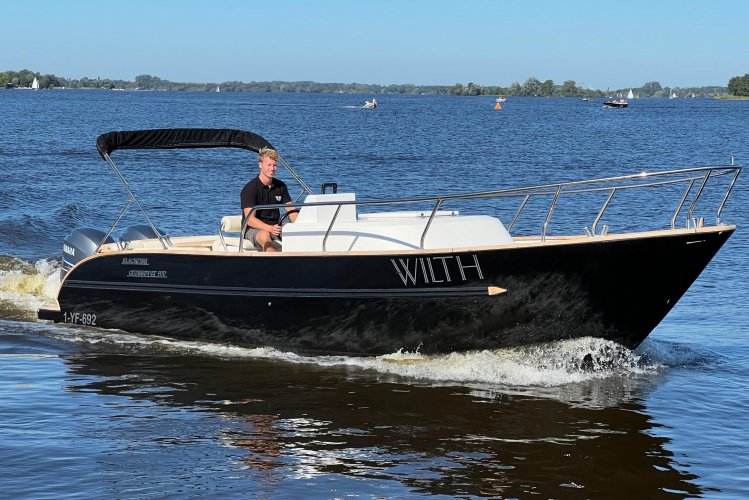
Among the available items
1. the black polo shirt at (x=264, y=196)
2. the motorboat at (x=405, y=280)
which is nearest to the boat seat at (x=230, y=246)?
the motorboat at (x=405, y=280)

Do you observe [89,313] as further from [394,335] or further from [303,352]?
[394,335]

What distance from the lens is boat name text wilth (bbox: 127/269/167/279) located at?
38.3ft

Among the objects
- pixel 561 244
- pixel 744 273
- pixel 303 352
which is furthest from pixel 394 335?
pixel 744 273

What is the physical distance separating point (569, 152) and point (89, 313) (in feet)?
128

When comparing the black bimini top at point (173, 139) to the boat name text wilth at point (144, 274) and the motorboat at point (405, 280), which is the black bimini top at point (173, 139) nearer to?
the motorboat at point (405, 280)

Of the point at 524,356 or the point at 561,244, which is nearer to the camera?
the point at 561,244

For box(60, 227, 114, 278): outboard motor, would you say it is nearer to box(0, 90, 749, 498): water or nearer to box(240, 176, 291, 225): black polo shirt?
box(0, 90, 749, 498): water

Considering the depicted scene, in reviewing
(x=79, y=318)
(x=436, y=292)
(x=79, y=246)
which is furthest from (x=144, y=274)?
(x=436, y=292)

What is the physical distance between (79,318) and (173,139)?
2.50 metres

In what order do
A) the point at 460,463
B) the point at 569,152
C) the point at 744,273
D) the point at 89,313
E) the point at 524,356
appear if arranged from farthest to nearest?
the point at 569,152, the point at 744,273, the point at 89,313, the point at 524,356, the point at 460,463

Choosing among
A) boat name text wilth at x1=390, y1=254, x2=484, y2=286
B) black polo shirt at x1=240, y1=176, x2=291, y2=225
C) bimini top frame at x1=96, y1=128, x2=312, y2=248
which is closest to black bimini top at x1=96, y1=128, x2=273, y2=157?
bimini top frame at x1=96, y1=128, x2=312, y2=248

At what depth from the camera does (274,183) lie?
38.5 ft

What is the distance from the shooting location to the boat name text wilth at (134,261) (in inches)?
464

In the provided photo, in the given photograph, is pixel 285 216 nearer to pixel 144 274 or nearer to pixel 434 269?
pixel 144 274
